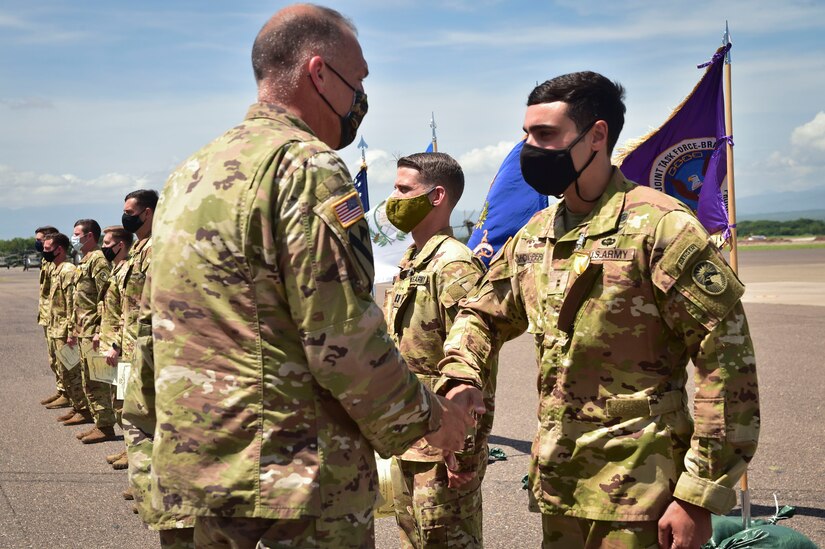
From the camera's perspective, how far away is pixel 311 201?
2322 millimetres

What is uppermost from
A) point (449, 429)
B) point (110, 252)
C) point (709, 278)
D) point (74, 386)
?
point (110, 252)

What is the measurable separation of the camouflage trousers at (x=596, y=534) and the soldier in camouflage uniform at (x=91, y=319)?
7638 mm

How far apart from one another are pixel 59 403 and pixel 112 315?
127 inches

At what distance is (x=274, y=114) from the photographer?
102 inches

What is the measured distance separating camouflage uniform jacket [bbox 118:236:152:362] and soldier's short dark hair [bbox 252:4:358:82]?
399 centimetres

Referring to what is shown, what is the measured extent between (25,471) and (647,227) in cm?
707

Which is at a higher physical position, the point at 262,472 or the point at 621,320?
the point at 621,320

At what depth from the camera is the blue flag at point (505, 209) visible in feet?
23.8

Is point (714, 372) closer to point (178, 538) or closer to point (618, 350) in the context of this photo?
point (618, 350)

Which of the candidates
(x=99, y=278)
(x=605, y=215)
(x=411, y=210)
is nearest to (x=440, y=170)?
(x=411, y=210)

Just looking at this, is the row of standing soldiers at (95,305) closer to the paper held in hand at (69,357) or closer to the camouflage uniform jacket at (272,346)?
the paper held in hand at (69,357)

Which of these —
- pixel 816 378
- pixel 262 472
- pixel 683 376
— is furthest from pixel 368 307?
pixel 816 378

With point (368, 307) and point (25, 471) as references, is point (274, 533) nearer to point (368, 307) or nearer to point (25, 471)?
point (368, 307)

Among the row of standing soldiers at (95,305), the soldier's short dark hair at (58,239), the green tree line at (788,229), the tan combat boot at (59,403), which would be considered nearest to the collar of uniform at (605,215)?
the row of standing soldiers at (95,305)
